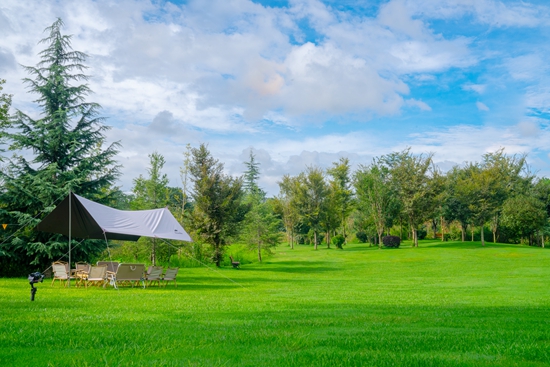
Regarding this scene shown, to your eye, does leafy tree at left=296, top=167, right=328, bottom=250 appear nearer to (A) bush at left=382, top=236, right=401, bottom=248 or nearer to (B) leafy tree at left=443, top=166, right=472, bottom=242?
(A) bush at left=382, top=236, right=401, bottom=248

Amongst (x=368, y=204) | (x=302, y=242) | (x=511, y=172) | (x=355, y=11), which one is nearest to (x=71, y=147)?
(x=355, y=11)

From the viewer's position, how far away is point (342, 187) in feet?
177

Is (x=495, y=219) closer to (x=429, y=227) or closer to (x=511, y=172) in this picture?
(x=511, y=172)

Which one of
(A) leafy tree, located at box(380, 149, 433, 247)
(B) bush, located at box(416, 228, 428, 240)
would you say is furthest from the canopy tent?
(B) bush, located at box(416, 228, 428, 240)

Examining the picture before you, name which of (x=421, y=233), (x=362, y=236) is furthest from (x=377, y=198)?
→ (x=421, y=233)

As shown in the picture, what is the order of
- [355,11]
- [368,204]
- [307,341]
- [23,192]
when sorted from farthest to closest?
1. [368,204]
2. [23,192]
3. [355,11]
4. [307,341]

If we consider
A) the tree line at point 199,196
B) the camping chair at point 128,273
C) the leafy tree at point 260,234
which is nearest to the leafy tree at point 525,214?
the tree line at point 199,196

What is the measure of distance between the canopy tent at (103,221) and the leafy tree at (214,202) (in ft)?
29.1

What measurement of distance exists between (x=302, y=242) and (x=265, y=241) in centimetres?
2849

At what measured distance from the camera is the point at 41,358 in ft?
15.2

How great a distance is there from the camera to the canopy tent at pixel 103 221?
1600 cm

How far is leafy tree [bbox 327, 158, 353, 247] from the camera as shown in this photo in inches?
1917

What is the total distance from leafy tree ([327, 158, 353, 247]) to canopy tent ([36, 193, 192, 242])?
3165 cm

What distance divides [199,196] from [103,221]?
11356mm
